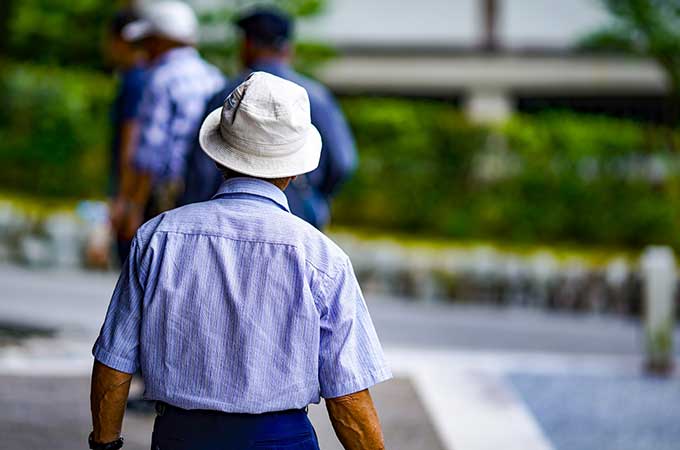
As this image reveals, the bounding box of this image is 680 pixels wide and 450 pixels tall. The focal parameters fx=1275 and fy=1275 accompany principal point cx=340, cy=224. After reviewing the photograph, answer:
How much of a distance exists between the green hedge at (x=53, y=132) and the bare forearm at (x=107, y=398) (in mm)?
11013

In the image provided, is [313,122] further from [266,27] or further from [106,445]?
[106,445]

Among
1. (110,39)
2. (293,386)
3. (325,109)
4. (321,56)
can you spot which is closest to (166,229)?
(293,386)

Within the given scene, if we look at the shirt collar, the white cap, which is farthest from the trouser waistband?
the white cap

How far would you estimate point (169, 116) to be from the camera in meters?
5.55

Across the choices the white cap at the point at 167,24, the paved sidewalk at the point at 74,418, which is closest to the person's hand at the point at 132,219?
the white cap at the point at 167,24

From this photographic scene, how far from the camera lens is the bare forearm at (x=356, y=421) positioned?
9.57 feet

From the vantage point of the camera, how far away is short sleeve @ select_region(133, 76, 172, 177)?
551 cm

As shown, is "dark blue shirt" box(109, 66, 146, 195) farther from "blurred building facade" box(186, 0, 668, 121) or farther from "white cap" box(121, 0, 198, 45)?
"blurred building facade" box(186, 0, 668, 121)

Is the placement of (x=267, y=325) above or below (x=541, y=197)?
above

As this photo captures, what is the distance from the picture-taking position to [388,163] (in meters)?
13.6

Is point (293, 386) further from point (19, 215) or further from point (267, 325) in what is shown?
point (19, 215)

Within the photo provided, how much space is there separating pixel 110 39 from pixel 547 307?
658cm

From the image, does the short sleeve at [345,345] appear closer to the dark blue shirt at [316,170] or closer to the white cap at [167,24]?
the dark blue shirt at [316,170]

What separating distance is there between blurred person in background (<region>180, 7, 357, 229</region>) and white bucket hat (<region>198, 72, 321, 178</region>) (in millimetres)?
2255
